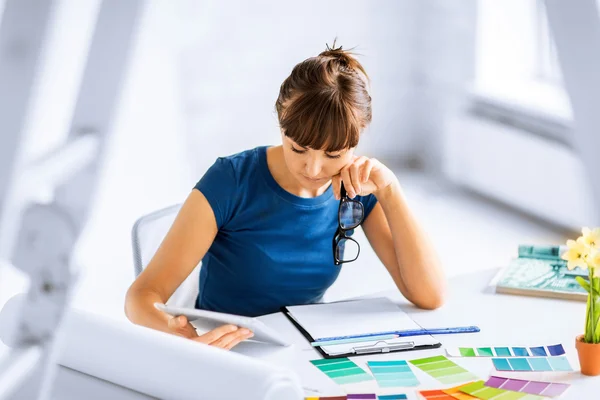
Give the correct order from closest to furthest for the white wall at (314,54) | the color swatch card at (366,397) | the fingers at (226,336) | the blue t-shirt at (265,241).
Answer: the color swatch card at (366,397) → the fingers at (226,336) → the blue t-shirt at (265,241) → the white wall at (314,54)

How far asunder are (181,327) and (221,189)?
1.22ft

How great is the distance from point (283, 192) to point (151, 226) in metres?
0.31

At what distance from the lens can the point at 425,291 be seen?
178 cm

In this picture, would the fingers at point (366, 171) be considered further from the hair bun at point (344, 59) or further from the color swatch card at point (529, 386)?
the color swatch card at point (529, 386)

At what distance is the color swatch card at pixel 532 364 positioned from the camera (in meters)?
1.51

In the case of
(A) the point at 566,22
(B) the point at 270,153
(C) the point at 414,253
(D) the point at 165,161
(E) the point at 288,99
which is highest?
(A) the point at 566,22

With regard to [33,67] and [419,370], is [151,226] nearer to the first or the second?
[419,370]

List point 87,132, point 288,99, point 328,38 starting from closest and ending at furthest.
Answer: point 87,132 < point 288,99 < point 328,38

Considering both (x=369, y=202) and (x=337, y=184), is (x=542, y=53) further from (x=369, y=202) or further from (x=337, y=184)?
(x=337, y=184)

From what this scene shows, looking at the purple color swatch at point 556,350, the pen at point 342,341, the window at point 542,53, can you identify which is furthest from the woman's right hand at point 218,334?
the window at point 542,53

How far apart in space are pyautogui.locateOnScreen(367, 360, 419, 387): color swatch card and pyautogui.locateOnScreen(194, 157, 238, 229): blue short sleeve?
1.62 ft

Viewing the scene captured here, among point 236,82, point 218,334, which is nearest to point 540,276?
point 218,334

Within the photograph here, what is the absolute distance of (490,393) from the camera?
4.64ft

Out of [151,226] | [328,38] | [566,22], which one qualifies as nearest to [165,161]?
[328,38]
